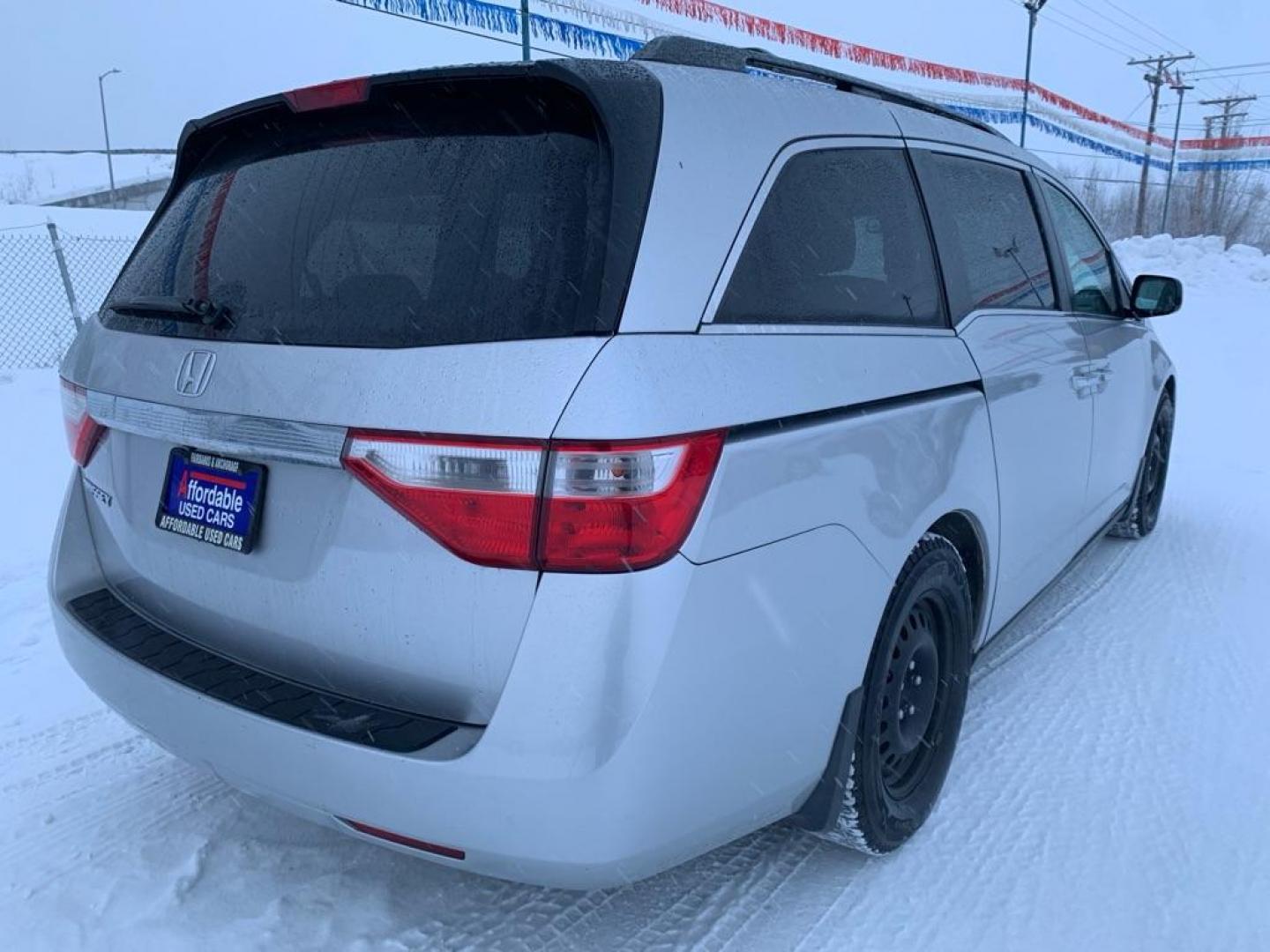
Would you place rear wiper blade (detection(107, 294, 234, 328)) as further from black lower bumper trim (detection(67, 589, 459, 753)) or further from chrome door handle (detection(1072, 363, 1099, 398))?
chrome door handle (detection(1072, 363, 1099, 398))

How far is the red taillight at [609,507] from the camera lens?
4.99 ft

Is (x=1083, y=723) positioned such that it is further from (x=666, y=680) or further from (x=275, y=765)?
(x=275, y=765)

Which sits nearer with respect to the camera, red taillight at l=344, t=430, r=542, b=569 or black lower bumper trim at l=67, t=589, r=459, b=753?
red taillight at l=344, t=430, r=542, b=569

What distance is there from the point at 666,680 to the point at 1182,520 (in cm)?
487

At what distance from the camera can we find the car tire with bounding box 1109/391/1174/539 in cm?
473

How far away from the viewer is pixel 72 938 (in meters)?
2.06

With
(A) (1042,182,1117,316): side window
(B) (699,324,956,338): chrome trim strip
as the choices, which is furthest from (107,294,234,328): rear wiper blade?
(A) (1042,182,1117,316): side window

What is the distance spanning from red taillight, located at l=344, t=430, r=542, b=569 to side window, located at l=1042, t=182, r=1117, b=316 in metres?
2.67

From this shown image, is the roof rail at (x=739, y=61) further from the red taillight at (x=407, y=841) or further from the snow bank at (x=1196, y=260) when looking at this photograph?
the snow bank at (x=1196, y=260)

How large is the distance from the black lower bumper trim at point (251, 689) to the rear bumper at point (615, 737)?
0.9 inches

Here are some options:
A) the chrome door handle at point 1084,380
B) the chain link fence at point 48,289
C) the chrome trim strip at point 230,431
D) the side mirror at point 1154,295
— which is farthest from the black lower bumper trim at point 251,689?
the chain link fence at point 48,289

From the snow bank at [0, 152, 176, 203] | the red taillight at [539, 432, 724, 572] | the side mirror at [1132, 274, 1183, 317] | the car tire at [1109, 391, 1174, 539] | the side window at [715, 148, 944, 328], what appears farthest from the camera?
the snow bank at [0, 152, 176, 203]

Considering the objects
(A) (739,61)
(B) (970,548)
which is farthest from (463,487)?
(B) (970,548)

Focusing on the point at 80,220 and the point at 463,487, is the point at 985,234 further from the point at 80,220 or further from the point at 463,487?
the point at 80,220
